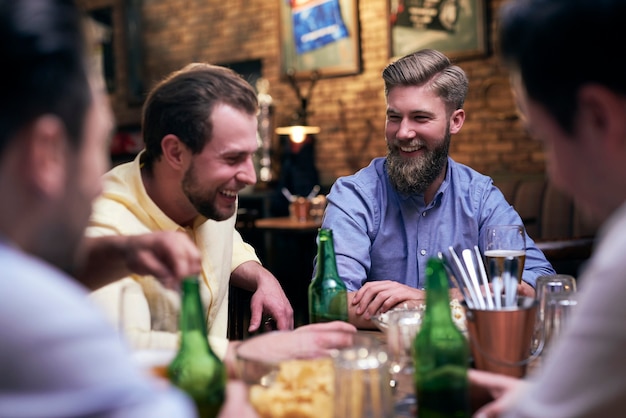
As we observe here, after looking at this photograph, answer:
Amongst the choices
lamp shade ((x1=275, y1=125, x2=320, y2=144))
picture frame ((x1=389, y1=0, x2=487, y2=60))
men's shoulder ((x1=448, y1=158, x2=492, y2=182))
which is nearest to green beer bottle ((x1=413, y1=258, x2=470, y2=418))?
men's shoulder ((x1=448, y1=158, x2=492, y2=182))

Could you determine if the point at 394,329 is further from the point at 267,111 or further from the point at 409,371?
the point at 267,111

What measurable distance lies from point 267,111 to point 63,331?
643 centimetres

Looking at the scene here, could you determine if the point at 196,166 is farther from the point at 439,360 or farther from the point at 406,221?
the point at 439,360

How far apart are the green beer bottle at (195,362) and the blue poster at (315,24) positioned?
19.5 feet

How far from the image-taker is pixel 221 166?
1.89 m

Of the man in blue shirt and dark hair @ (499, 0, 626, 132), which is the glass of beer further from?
dark hair @ (499, 0, 626, 132)

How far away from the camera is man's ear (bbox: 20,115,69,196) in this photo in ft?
2.07

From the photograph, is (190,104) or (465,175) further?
(465,175)

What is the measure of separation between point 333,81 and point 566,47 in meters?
6.06

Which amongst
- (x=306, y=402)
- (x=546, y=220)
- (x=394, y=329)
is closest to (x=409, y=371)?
(x=394, y=329)

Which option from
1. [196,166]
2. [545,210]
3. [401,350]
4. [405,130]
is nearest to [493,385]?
[401,350]

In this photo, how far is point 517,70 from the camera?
92 cm

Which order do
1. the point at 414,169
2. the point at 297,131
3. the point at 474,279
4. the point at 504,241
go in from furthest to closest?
the point at 297,131
the point at 414,169
the point at 504,241
the point at 474,279

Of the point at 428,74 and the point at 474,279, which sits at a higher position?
the point at 428,74
